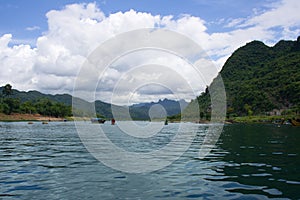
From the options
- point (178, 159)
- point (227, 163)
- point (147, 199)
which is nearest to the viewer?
point (147, 199)

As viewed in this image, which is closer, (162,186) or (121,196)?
(121,196)

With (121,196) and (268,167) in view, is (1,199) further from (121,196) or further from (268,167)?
(268,167)

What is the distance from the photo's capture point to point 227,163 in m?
27.5

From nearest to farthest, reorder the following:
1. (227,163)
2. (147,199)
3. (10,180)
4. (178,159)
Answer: (147,199) → (10,180) → (227,163) → (178,159)

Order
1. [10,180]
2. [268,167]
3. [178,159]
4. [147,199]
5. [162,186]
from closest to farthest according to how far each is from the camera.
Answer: [147,199]
[162,186]
[10,180]
[268,167]
[178,159]

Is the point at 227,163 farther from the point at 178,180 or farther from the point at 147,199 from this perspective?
the point at 147,199

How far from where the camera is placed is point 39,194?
16.0m

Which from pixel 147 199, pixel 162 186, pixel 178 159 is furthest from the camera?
pixel 178 159

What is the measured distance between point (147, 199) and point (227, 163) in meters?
14.4

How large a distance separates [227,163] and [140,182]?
11.6 metres

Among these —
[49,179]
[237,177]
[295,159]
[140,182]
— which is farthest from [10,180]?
[295,159]

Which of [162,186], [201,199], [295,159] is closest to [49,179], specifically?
[162,186]

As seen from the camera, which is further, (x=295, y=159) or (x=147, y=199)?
(x=295, y=159)

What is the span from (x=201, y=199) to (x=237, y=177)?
6.66 metres
